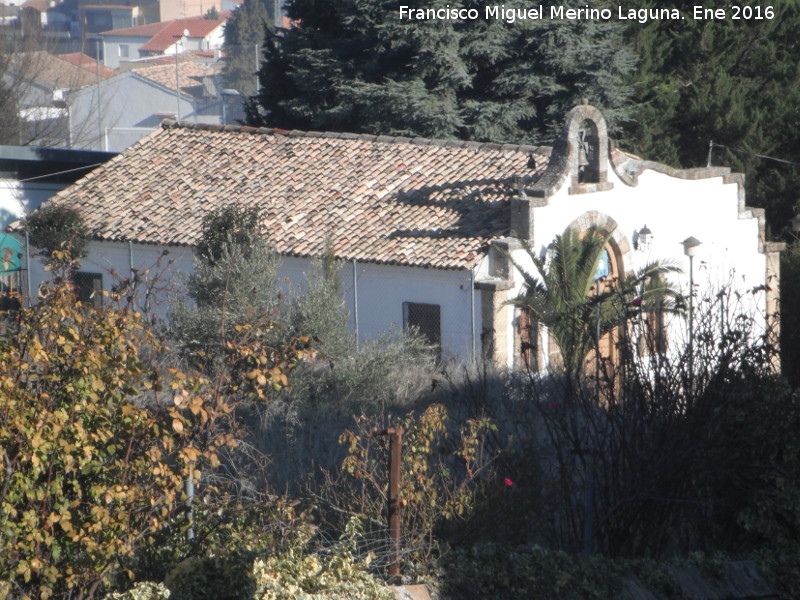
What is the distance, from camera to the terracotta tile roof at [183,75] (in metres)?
63.3

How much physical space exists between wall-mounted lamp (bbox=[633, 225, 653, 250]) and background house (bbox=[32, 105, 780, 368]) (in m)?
0.03

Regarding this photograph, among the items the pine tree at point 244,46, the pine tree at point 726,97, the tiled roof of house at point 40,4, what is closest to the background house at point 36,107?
the pine tree at point 244,46

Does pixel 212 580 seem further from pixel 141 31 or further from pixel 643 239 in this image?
pixel 141 31

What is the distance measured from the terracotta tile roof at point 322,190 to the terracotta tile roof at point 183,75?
38.6m

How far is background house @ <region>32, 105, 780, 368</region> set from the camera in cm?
1700

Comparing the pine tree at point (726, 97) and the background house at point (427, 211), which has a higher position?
the pine tree at point (726, 97)

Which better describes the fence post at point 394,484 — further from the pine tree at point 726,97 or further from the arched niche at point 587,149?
the pine tree at point 726,97

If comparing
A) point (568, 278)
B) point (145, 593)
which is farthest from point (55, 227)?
point (145, 593)

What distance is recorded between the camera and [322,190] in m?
20.0

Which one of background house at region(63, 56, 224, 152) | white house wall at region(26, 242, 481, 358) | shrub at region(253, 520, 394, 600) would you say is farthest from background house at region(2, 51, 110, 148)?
shrub at region(253, 520, 394, 600)

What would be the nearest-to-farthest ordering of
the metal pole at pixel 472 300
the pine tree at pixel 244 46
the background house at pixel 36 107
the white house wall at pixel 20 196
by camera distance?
the metal pole at pixel 472 300
the white house wall at pixel 20 196
the background house at pixel 36 107
the pine tree at pixel 244 46

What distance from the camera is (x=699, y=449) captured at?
6961 millimetres

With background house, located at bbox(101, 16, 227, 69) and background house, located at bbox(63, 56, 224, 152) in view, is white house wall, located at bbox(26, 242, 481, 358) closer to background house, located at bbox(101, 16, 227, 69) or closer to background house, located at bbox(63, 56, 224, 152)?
background house, located at bbox(63, 56, 224, 152)

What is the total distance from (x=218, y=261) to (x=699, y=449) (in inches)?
425
